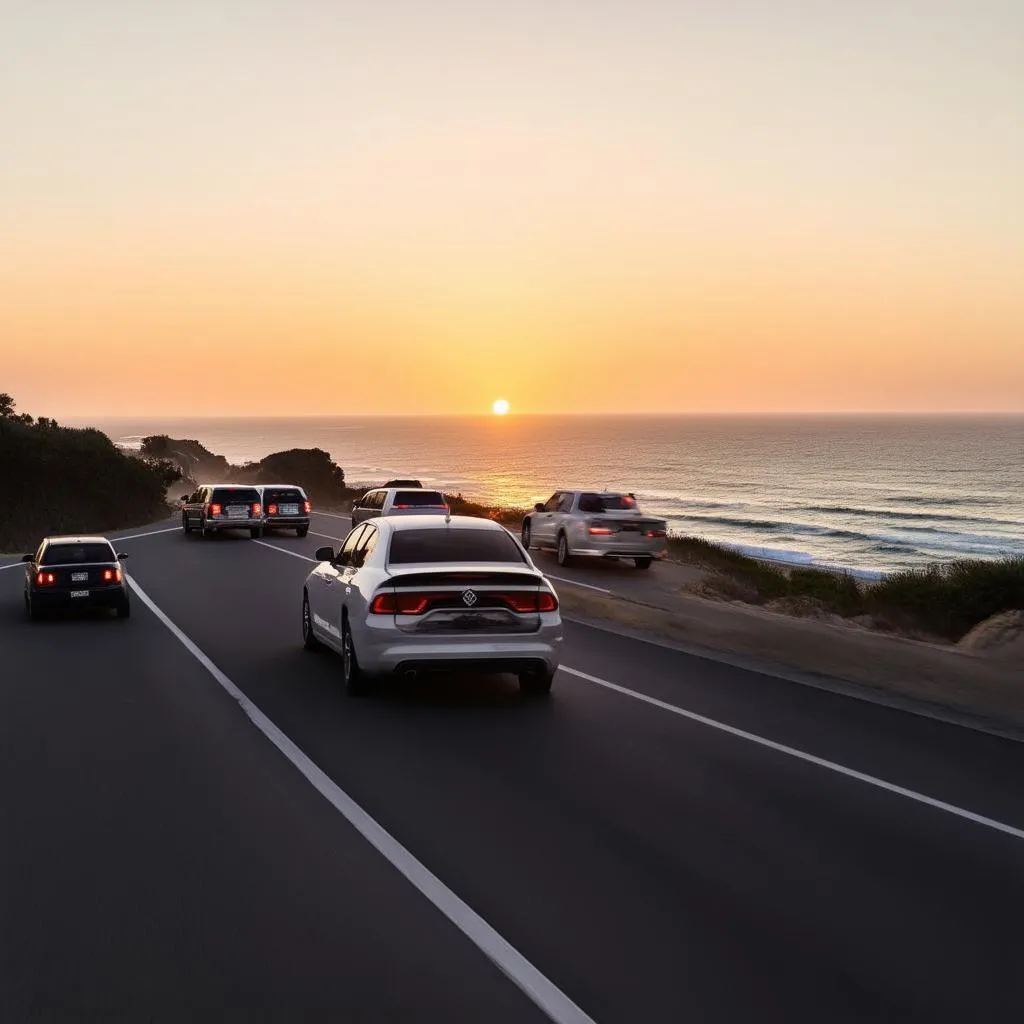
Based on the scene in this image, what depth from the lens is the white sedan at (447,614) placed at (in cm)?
1105

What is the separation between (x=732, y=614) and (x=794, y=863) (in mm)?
14000

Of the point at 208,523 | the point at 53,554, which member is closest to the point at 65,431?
the point at 208,523

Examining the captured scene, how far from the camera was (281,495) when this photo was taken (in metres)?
39.4

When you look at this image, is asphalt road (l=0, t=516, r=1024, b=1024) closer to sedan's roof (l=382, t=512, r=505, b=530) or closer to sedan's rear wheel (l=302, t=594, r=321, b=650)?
sedan's roof (l=382, t=512, r=505, b=530)

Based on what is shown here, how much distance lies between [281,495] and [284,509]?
52 cm

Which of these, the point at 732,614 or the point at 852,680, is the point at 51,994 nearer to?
the point at 852,680

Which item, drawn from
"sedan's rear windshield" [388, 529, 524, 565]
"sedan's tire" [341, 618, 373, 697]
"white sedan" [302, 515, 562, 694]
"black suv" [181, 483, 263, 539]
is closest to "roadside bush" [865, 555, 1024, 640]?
"sedan's rear windshield" [388, 529, 524, 565]

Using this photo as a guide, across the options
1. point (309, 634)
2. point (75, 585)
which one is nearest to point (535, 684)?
point (309, 634)

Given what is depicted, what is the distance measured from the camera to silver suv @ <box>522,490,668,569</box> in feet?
94.5

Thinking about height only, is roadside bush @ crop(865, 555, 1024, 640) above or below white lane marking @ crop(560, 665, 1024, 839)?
below

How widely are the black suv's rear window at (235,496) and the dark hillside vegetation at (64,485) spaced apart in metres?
15.8

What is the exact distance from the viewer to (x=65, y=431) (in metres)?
60.7

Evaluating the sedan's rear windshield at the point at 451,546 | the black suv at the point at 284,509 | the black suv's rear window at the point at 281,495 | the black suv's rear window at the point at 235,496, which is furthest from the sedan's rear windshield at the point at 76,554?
the black suv's rear window at the point at 281,495

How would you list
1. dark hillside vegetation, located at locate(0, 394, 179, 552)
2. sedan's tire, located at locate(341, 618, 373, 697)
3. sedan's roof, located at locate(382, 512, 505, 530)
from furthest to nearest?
dark hillside vegetation, located at locate(0, 394, 179, 552) < sedan's roof, located at locate(382, 512, 505, 530) < sedan's tire, located at locate(341, 618, 373, 697)
